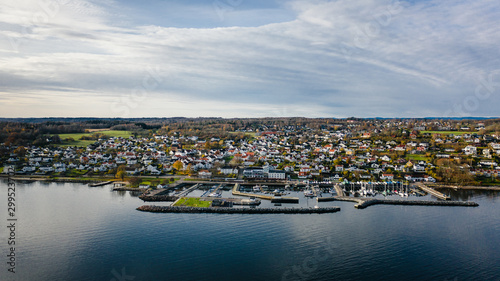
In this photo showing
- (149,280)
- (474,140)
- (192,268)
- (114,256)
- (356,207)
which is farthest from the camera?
(474,140)

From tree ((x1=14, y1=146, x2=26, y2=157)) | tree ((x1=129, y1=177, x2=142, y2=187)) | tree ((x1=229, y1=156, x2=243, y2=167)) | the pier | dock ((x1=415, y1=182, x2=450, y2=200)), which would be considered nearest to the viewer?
the pier

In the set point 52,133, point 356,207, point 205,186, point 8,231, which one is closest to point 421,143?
point 356,207

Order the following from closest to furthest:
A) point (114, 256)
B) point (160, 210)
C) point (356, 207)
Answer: point (114, 256) < point (160, 210) < point (356, 207)

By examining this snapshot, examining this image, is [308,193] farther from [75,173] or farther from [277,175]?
[75,173]

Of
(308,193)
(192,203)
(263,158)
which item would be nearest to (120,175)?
(192,203)

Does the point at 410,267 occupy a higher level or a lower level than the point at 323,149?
lower

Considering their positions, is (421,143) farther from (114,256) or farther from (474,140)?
(114,256)

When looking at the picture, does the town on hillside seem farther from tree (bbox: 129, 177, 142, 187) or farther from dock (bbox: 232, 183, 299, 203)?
dock (bbox: 232, 183, 299, 203)

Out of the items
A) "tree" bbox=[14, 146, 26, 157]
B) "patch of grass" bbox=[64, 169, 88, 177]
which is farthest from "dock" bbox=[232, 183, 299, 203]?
"tree" bbox=[14, 146, 26, 157]
